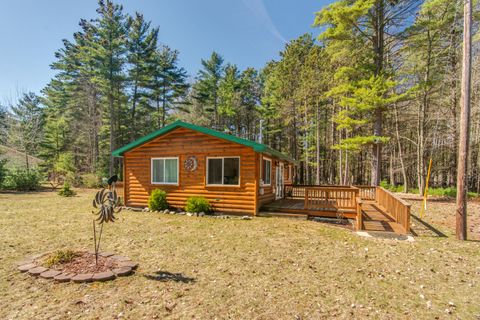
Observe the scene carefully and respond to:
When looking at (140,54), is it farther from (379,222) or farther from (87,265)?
(379,222)

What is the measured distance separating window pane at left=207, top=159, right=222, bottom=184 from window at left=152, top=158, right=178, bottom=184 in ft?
4.95

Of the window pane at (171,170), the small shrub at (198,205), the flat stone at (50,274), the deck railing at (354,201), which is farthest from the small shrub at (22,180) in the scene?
the deck railing at (354,201)

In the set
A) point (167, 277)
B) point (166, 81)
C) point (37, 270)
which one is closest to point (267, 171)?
point (167, 277)

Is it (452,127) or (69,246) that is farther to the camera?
(452,127)

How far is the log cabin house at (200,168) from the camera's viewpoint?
356 inches

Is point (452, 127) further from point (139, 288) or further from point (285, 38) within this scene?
point (139, 288)

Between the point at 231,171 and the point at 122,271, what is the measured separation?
5700 millimetres

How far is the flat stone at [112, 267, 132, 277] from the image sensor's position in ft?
12.9

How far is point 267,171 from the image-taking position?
1067 cm

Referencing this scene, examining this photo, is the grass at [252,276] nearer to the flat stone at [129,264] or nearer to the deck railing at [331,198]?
the flat stone at [129,264]

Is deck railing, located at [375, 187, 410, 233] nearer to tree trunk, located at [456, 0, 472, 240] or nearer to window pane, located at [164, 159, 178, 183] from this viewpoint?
tree trunk, located at [456, 0, 472, 240]

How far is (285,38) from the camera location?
24484 millimetres

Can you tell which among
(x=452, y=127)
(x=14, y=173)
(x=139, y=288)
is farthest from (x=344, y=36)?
(x=14, y=173)

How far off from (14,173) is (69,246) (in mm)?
17745
